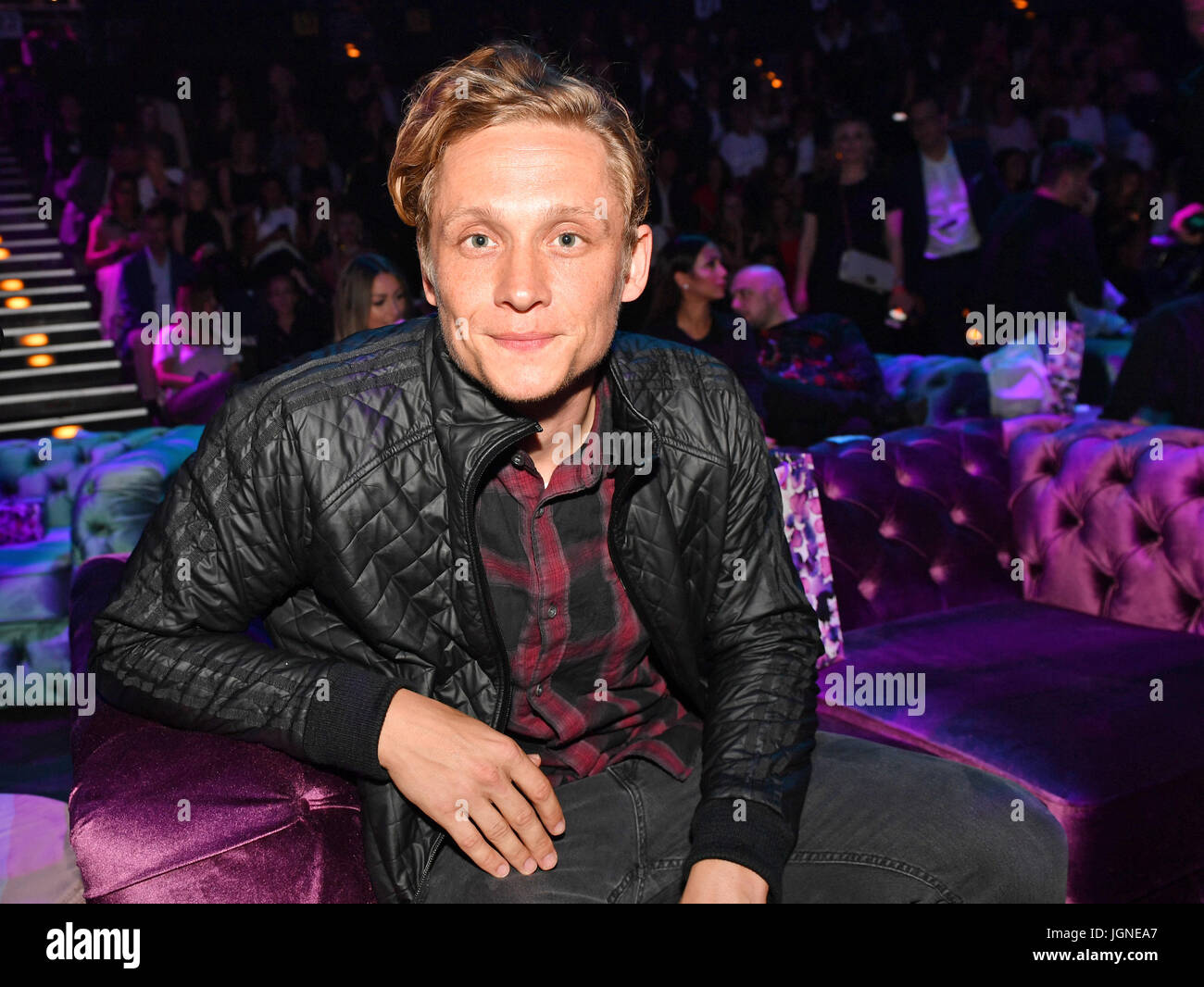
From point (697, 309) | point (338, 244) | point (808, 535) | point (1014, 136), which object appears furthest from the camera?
point (1014, 136)

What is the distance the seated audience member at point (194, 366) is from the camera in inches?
181

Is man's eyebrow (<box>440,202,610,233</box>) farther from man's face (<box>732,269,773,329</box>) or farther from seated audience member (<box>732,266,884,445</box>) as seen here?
man's face (<box>732,269,773,329</box>)

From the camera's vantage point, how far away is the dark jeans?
1255 millimetres

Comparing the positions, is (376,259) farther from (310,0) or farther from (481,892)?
(310,0)

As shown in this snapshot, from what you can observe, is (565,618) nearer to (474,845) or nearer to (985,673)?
(474,845)

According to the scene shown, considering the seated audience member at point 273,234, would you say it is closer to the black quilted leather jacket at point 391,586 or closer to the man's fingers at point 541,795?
the black quilted leather jacket at point 391,586

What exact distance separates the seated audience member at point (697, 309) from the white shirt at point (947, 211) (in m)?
1.80

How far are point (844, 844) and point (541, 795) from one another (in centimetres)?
42

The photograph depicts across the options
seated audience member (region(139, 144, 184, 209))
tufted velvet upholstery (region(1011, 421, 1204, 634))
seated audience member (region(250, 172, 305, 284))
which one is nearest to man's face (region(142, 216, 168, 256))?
seated audience member (region(139, 144, 184, 209))

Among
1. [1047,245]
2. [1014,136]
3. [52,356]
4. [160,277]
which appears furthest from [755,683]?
[1014,136]

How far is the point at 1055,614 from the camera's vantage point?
2.50 metres

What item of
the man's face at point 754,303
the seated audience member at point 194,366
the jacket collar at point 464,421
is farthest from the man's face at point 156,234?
the jacket collar at point 464,421

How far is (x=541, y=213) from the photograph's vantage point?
4.06ft

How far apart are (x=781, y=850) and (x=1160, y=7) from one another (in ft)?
29.7
